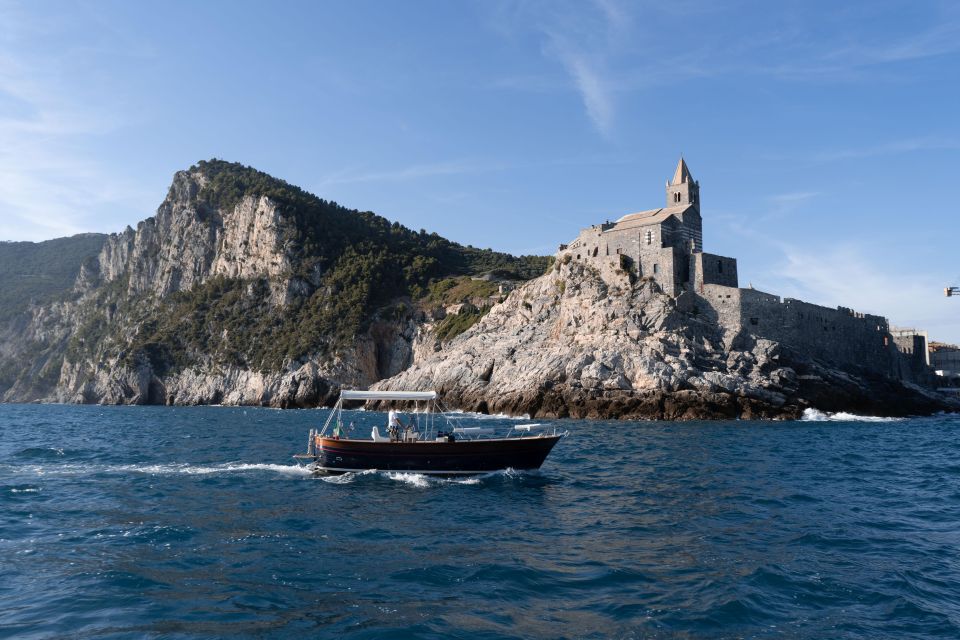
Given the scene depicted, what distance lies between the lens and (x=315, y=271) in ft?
311

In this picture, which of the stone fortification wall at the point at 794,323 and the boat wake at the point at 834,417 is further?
the stone fortification wall at the point at 794,323

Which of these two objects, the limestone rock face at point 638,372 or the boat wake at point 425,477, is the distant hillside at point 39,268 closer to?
the limestone rock face at point 638,372

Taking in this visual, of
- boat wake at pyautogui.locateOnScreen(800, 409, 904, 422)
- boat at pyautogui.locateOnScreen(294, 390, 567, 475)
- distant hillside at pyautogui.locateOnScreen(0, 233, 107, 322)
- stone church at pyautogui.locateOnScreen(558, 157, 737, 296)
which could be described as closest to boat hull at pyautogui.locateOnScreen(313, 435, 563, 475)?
boat at pyautogui.locateOnScreen(294, 390, 567, 475)

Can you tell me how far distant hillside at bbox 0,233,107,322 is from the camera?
141 m

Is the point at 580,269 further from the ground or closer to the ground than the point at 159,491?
further from the ground

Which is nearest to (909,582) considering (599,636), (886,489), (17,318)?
(599,636)

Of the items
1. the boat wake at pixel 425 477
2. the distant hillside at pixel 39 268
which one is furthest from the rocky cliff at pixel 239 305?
the boat wake at pixel 425 477

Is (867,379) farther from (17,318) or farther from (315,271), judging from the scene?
(17,318)

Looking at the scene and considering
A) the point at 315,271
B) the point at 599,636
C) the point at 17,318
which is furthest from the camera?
the point at 17,318

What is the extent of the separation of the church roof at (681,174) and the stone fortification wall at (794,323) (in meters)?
11.3

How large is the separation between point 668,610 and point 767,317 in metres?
48.9

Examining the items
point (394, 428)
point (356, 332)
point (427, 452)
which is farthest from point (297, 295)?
point (427, 452)

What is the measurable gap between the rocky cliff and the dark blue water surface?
57.3 metres

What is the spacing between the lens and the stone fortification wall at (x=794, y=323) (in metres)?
53.9
